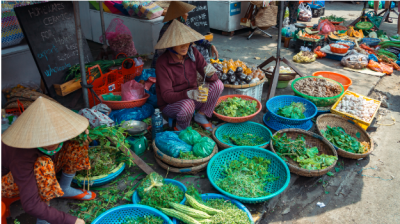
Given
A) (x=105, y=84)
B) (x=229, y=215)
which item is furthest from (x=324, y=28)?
(x=229, y=215)

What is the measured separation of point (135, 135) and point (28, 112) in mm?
1324

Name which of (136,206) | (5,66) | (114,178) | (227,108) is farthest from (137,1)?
(136,206)

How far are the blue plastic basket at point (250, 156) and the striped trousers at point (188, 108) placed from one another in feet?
2.17

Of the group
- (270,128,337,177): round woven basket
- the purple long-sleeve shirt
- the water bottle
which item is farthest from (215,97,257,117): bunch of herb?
the purple long-sleeve shirt

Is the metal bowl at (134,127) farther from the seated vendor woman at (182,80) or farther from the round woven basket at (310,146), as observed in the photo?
the round woven basket at (310,146)

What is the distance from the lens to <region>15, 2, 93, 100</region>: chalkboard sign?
364 centimetres

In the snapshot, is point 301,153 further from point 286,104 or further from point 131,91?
point 131,91

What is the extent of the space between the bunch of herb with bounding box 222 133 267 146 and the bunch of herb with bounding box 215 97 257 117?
0.27 m

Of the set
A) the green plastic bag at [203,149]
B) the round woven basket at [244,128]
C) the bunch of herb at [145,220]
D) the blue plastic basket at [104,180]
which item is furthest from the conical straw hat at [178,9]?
the bunch of herb at [145,220]

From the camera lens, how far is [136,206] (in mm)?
2150

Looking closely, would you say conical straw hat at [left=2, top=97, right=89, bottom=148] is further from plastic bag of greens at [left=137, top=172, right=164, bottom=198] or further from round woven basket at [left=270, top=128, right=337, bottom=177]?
round woven basket at [left=270, top=128, right=337, bottom=177]

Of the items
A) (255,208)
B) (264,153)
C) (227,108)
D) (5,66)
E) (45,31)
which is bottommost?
(255,208)

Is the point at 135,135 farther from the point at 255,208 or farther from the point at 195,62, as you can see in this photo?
the point at 255,208

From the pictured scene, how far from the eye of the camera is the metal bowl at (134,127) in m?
3.02
